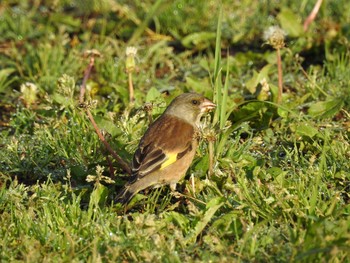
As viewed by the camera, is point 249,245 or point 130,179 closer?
point 249,245

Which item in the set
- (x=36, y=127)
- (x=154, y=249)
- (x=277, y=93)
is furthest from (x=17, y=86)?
(x=154, y=249)

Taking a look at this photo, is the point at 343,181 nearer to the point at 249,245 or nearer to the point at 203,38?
the point at 249,245

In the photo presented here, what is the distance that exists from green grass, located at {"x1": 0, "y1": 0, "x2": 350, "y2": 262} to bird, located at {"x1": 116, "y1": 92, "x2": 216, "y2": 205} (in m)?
0.11

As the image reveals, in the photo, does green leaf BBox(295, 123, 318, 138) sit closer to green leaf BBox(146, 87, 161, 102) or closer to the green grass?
the green grass

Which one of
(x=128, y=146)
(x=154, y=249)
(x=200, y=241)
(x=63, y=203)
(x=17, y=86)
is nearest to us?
(x=154, y=249)

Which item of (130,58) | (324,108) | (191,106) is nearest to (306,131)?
(324,108)

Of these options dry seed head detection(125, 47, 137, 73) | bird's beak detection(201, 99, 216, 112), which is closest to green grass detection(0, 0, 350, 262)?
bird's beak detection(201, 99, 216, 112)

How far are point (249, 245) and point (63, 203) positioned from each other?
135 cm

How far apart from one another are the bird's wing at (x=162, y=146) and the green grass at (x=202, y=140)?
19cm

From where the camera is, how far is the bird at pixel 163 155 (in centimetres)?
540

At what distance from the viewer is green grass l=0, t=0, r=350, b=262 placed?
15.6ft

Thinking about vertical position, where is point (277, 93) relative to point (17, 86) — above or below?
above

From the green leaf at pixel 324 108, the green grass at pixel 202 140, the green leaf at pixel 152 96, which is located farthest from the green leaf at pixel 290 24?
the green leaf at pixel 152 96

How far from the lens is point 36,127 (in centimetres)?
636
